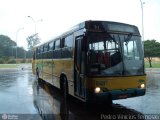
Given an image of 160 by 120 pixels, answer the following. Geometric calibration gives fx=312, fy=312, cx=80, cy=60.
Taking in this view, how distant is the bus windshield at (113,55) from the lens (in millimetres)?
10016

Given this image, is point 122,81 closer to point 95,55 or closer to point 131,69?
point 131,69

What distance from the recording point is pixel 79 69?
35.6 feet

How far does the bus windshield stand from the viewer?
10.0 metres

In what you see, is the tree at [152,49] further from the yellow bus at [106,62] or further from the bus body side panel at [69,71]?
the yellow bus at [106,62]

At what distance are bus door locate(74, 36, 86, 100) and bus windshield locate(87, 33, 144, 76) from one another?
1.71 ft

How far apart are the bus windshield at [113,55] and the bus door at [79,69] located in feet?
1.71

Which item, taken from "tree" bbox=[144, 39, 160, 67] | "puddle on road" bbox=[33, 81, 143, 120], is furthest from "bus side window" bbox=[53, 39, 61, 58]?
"tree" bbox=[144, 39, 160, 67]

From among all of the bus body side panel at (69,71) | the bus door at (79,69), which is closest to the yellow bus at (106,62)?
the bus door at (79,69)

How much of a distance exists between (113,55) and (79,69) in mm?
1360

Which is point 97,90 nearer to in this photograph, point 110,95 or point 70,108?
point 110,95

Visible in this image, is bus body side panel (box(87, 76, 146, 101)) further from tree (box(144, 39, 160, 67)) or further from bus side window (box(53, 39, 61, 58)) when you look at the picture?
tree (box(144, 39, 160, 67))

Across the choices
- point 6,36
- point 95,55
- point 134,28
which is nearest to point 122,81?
point 95,55

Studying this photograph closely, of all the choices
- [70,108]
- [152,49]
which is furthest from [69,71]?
[152,49]

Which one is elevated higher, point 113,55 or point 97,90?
point 113,55
